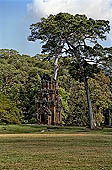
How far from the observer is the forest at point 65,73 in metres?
43.7

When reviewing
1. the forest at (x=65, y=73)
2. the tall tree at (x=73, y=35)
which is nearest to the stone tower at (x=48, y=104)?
the forest at (x=65, y=73)

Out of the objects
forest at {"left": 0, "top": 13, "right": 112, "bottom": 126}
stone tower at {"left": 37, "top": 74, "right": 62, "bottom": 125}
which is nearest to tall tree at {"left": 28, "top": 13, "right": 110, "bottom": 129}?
forest at {"left": 0, "top": 13, "right": 112, "bottom": 126}

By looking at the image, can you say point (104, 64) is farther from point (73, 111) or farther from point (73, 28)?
point (73, 111)

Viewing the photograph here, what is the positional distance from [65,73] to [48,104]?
1961 cm

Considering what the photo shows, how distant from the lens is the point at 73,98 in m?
68.8

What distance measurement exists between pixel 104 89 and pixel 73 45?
2386cm

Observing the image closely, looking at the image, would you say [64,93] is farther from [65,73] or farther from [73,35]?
[73,35]

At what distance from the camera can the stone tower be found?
5847 cm

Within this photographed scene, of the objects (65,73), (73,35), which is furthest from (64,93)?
(73,35)

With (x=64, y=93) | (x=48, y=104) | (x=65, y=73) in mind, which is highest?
(x=65, y=73)

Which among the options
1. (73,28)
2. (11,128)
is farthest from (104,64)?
(11,128)

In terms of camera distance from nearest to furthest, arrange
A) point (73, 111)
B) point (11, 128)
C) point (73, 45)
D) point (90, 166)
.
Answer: point (90, 166), point (11, 128), point (73, 45), point (73, 111)

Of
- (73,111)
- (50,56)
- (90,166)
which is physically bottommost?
(90,166)

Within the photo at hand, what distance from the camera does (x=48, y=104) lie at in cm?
5903
